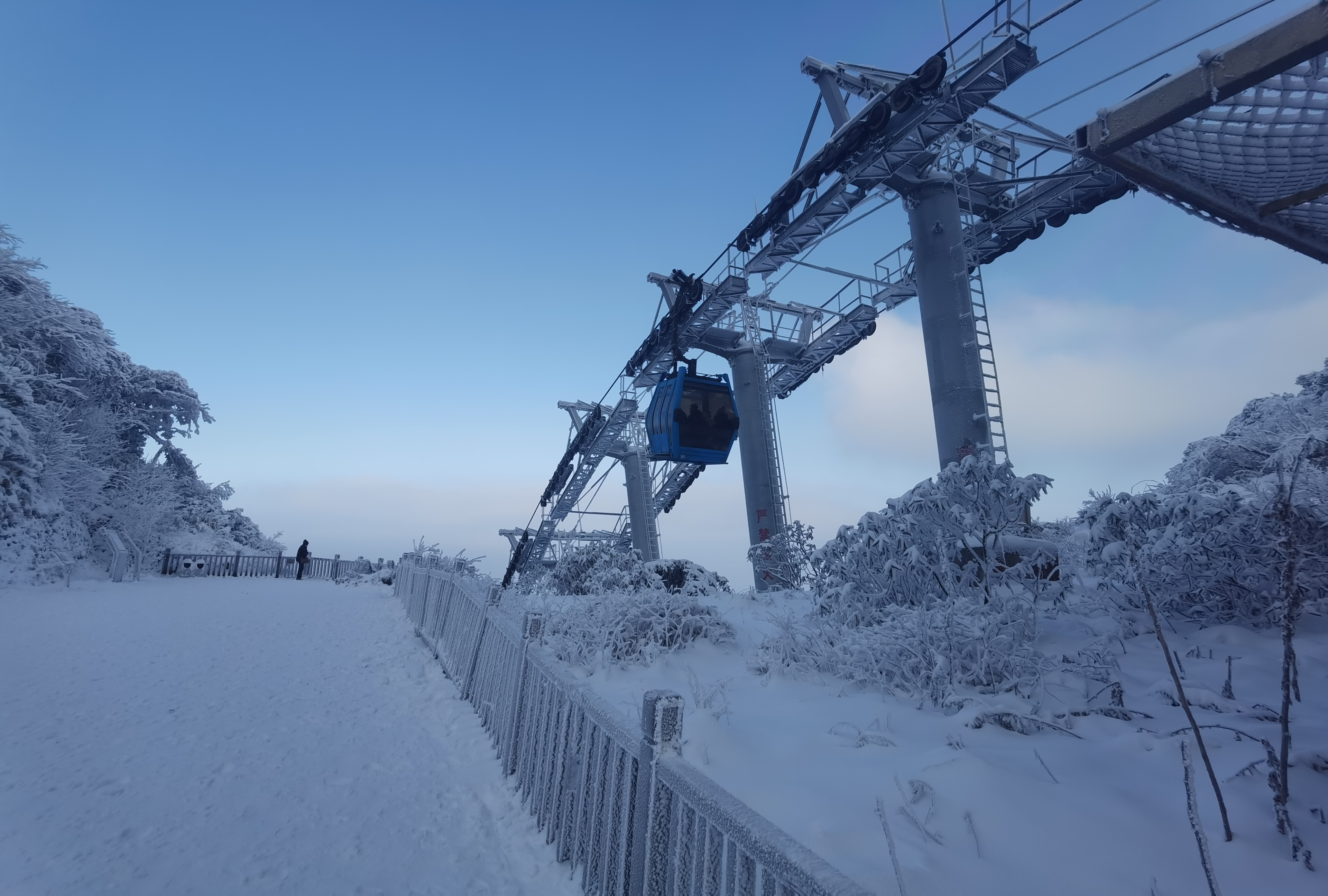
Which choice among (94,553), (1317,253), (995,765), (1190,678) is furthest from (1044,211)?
(94,553)

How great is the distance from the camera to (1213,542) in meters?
5.65

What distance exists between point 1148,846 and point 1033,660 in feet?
7.02

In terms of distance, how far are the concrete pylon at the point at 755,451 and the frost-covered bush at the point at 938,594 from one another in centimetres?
860

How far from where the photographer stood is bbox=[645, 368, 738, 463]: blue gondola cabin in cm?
1462

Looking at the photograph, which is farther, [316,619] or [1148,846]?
[316,619]

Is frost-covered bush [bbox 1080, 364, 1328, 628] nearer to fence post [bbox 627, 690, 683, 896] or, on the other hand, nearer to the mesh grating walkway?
the mesh grating walkway

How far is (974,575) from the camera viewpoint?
263 inches


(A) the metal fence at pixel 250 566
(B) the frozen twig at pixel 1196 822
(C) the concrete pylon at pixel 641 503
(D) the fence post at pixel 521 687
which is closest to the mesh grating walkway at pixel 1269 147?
(B) the frozen twig at pixel 1196 822

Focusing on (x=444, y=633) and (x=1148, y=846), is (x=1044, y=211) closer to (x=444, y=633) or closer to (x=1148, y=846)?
(x=1148, y=846)

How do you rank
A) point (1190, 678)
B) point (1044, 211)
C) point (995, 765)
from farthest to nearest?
1. point (1044, 211)
2. point (1190, 678)
3. point (995, 765)

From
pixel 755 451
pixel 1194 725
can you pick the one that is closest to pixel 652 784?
pixel 1194 725

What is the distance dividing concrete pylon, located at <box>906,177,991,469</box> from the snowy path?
28.0ft

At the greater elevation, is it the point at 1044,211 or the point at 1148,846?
the point at 1044,211

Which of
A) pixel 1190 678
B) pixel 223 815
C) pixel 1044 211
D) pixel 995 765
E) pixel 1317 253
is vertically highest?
pixel 1044 211
